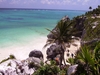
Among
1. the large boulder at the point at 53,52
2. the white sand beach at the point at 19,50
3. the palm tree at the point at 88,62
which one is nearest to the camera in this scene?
the palm tree at the point at 88,62

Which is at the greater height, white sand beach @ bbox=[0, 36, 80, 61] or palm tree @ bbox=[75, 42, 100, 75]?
palm tree @ bbox=[75, 42, 100, 75]

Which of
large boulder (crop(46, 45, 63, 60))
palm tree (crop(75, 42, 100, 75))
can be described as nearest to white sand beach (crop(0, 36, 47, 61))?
large boulder (crop(46, 45, 63, 60))

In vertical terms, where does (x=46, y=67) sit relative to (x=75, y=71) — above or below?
below

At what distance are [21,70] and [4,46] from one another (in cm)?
1728

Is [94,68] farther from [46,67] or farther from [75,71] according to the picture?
[46,67]

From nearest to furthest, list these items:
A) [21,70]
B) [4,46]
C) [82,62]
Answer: [82,62] < [21,70] < [4,46]

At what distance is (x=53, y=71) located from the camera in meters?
19.0

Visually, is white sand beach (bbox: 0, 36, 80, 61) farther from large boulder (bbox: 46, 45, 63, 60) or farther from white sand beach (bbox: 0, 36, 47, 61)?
large boulder (bbox: 46, 45, 63, 60)

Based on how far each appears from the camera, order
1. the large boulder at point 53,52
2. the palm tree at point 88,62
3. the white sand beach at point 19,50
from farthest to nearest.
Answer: the white sand beach at point 19,50 < the large boulder at point 53,52 < the palm tree at point 88,62

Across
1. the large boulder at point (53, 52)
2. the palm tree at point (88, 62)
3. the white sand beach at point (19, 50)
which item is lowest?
the white sand beach at point (19, 50)

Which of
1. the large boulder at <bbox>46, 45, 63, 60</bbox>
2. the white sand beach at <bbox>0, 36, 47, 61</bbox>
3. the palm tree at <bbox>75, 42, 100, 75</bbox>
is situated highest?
the palm tree at <bbox>75, 42, 100, 75</bbox>

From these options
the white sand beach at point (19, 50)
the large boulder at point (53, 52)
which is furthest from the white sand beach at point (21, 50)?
the large boulder at point (53, 52)

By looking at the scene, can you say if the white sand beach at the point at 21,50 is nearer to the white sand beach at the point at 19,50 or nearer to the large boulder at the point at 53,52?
the white sand beach at the point at 19,50

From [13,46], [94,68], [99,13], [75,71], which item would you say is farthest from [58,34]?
[99,13]
